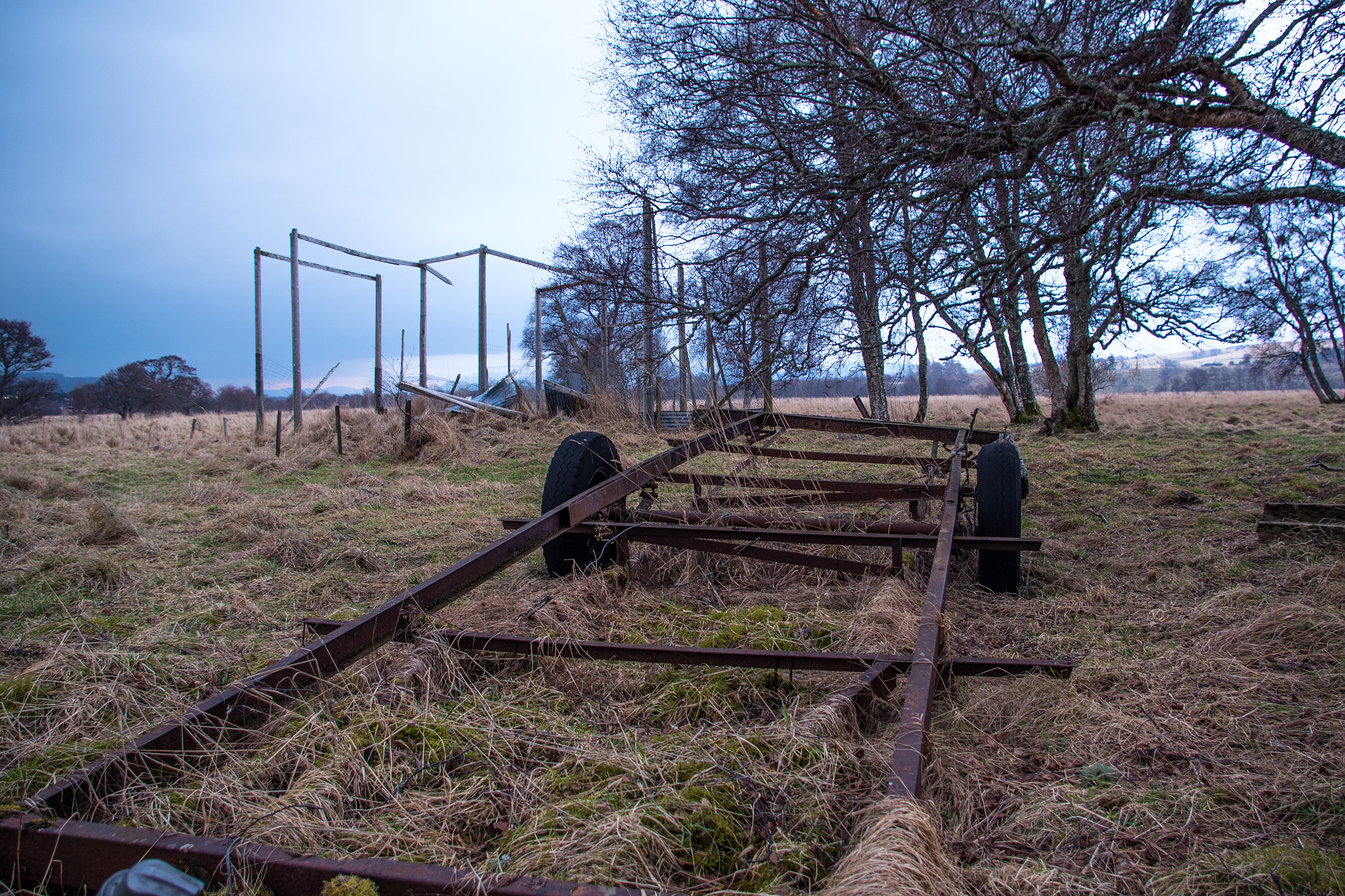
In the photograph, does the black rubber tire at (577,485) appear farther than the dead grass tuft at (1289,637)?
Yes

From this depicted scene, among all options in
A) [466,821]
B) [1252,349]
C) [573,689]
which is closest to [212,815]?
[466,821]

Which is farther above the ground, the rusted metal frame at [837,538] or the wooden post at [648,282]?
the wooden post at [648,282]

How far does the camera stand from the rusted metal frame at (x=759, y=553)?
3648 millimetres

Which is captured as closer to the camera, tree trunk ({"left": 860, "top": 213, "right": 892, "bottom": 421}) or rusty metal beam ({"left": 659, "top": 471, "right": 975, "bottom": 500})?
rusty metal beam ({"left": 659, "top": 471, "right": 975, "bottom": 500})

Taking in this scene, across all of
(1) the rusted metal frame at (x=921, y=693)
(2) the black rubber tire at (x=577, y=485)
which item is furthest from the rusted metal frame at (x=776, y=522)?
(1) the rusted metal frame at (x=921, y=693)

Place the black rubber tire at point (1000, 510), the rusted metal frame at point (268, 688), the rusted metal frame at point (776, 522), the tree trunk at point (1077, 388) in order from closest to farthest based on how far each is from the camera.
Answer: the rusted metal frame at point (268, 688) < the black rubber tire at point (1000, 510) < the rusted metal frame at point (776, 522) < the tree trunk at point (1077, 388)

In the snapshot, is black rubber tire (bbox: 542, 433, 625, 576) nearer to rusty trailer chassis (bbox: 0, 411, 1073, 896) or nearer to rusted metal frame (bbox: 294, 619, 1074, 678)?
rusty trailer chassis (bbox: 0, 411, 1073, 896)

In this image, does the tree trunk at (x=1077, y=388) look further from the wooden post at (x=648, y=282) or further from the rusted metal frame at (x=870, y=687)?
the rusted metal frame at (x=870, y=687)

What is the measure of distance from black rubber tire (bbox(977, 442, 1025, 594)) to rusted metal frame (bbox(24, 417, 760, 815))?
2.49 m

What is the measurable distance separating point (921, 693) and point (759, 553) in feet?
6.49

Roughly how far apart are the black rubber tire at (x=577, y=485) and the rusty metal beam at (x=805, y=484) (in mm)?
453

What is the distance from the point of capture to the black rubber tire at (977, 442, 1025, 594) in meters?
3.87

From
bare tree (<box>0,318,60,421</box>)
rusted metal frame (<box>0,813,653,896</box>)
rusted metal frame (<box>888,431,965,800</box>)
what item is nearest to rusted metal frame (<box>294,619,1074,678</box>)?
rusted metal frame (<box>888,431,965,800</box>)

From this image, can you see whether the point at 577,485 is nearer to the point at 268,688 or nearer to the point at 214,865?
the point at 268,688
